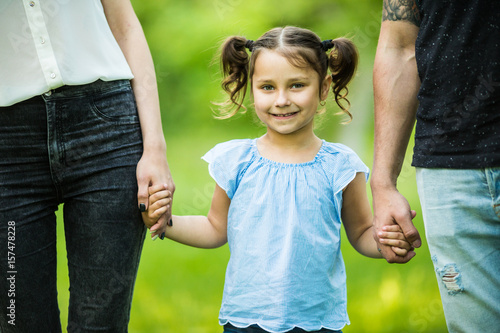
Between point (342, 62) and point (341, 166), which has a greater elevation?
point (342, 62)

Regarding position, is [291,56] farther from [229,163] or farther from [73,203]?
[73,203]

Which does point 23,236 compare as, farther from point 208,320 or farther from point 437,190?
point 208,320

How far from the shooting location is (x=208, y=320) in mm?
3461

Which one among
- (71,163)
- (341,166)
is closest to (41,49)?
(71,163)

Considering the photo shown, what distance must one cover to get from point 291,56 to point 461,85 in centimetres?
60

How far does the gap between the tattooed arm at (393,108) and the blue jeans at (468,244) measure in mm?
202

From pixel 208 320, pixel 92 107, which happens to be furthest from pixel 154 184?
pixel 208 320

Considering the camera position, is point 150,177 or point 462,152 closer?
point 462,152

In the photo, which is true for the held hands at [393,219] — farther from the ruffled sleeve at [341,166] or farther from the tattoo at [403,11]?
the tattoo at [403,11]

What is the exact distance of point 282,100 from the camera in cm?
179

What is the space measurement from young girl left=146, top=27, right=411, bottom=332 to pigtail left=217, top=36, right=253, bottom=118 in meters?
0.11

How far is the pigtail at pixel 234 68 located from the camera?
2.08 m

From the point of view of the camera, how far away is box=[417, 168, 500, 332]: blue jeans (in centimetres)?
136

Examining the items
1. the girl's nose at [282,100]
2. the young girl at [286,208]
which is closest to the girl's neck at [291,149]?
the young girl at [286,208]
